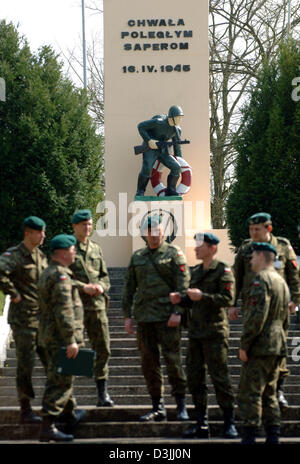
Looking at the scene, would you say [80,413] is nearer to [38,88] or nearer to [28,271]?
[28,271]

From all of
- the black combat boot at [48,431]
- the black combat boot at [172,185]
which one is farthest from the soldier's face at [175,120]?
the black combat boot at [48,431]

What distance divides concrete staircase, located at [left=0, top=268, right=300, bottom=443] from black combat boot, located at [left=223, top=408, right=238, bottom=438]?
15 cm

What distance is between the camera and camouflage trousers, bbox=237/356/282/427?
17.9 feet

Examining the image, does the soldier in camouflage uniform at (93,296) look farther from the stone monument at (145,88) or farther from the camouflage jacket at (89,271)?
the stone monument at (145,88)

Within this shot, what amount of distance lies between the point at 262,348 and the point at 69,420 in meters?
1.68

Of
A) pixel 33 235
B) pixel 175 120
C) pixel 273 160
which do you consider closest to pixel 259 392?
pixel 33 235

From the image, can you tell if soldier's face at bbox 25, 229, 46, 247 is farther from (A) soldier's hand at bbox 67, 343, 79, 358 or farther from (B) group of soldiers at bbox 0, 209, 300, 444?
(A) soldier's hand at bbox 67, 343, 79, 358

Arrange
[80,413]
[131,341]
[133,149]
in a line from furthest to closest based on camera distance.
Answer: [133,149], [131,341], [80,413]

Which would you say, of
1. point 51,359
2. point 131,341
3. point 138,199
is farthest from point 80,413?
point 138,199

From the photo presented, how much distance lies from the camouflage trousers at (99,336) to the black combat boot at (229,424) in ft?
3.67

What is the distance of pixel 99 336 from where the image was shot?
21.0 feet
